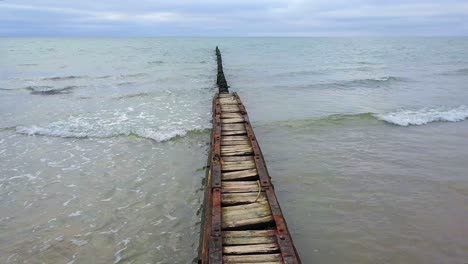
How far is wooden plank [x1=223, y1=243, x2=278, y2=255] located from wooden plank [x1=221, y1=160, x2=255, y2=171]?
2.57 metres

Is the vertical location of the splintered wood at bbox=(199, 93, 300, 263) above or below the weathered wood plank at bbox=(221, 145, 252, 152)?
below

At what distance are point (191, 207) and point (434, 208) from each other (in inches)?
190

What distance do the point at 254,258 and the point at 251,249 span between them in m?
0.19

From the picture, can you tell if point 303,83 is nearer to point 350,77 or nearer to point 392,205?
point 350,77

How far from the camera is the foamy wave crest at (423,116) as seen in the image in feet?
47.2

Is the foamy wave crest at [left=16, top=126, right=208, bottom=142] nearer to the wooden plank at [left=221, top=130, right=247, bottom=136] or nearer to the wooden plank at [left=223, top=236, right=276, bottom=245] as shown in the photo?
the wooden plank at [left=221, top=130, right=247, bottom=136]

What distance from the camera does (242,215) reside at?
5.36 meters

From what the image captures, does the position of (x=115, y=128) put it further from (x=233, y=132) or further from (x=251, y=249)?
(x=251, y=249)

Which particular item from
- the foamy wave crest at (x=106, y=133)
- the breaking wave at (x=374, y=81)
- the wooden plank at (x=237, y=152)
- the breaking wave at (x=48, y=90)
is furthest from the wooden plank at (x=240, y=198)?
the breaking wave at (x=374, y=81)

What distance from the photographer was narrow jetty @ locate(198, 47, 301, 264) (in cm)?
Result: 445

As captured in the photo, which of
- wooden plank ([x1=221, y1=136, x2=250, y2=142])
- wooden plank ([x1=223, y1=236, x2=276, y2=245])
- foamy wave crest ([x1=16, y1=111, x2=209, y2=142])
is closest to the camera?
wooden plank ([x1=223, y1=236, x2=276, y2=245])

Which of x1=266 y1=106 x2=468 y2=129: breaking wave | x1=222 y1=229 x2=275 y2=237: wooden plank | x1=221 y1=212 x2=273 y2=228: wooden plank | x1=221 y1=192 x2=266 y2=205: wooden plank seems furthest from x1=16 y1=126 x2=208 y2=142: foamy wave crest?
x1=222 y1=229 x2=275 y2=237: wooden plank

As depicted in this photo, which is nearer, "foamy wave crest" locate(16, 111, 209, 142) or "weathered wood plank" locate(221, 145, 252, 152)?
"weathered wood plank" locate(221, 145, 252, 152)

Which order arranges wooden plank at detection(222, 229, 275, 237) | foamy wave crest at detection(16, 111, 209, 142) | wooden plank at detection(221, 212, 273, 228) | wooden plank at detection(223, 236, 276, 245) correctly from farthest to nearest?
1. foamy wave crest at detection(16, 111, 209, 142)
2. wooden plank at detection(221, 212, 273, 228)
3. wooden plank at detection(222, 229, 275, 237)
4. wooden plank at detection(223, 236, 276, 245)
